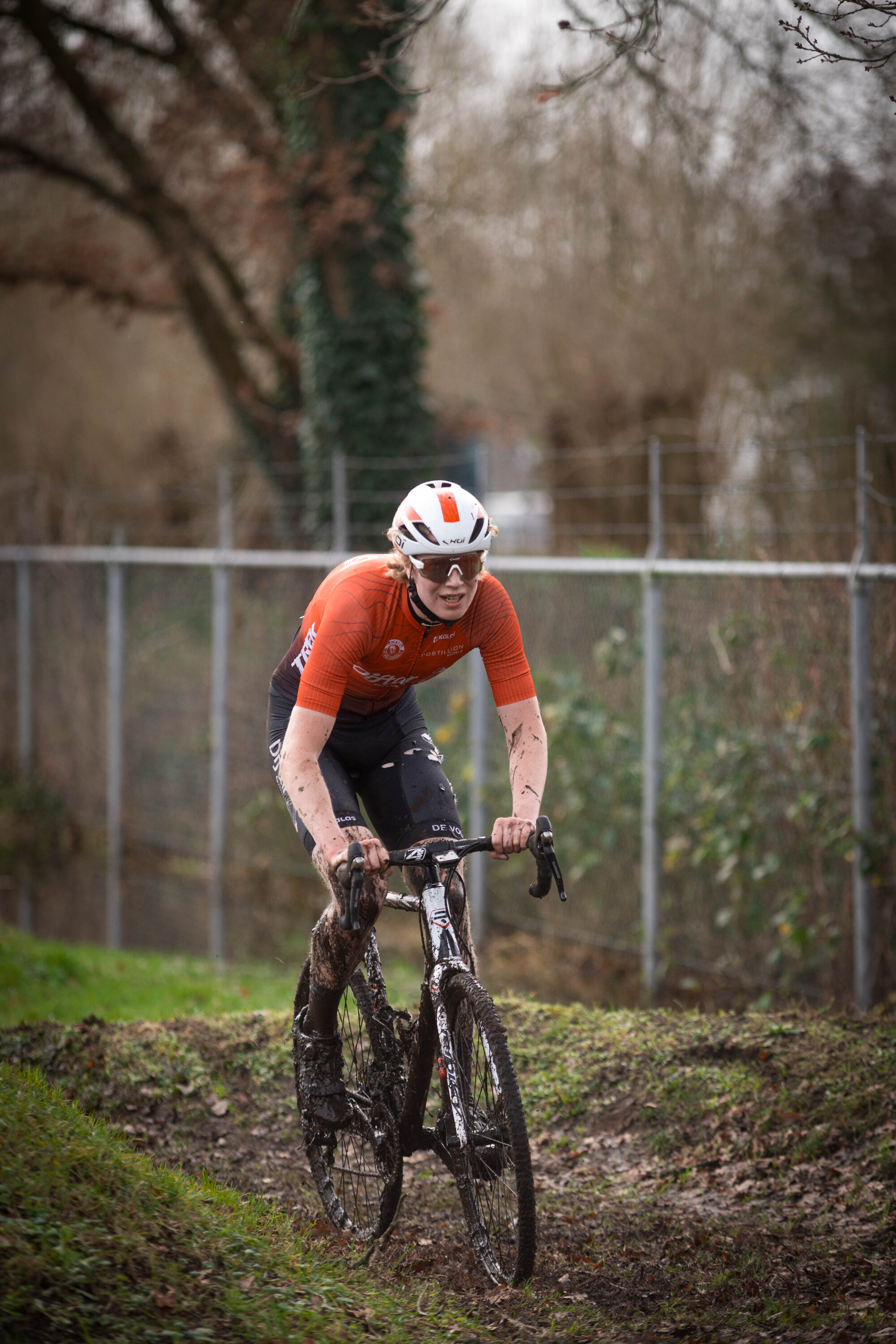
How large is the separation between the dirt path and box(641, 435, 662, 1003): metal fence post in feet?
4.59

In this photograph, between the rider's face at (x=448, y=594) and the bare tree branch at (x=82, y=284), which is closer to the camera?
the rider's face at (x=448, y=594)

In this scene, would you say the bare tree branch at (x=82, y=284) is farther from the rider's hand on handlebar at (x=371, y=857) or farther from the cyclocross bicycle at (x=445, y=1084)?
the rider's hand on handlebar at (x=371, y=857)

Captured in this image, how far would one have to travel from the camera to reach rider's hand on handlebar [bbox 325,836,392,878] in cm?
379

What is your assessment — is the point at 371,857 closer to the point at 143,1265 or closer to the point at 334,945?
the point at 334,945

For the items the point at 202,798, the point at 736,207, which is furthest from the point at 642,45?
the point at 736,207

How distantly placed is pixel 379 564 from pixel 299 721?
0.58 meters

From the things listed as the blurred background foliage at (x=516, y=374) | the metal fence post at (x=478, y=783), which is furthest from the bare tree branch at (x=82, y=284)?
the metal fence post at (x=478, y=783)

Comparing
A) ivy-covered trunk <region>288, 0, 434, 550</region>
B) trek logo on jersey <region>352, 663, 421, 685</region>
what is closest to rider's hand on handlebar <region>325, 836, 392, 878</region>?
trek logo on jersey <region>352, 663, 421, 685</region>

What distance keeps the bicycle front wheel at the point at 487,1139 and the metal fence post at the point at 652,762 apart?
141 inches

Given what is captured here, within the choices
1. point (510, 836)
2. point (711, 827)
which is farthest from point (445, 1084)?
point (711, 827)

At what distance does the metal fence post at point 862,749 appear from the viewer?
621 cm

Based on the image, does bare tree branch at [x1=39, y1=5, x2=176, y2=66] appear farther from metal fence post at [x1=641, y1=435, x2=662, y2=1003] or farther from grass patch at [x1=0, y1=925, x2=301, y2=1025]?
grass patch at [x1=0, y1=925, x2=301, y2=1025]

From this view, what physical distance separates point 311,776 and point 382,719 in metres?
0.65

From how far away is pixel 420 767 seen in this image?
452 centimetres
